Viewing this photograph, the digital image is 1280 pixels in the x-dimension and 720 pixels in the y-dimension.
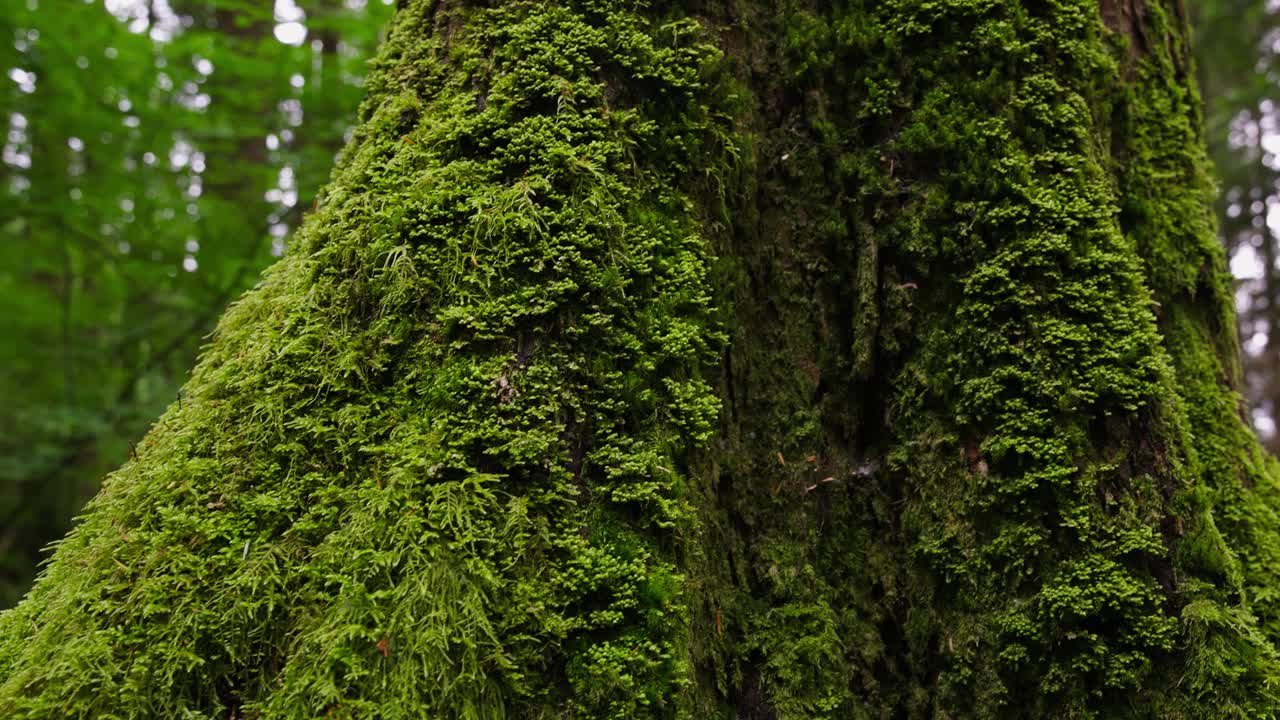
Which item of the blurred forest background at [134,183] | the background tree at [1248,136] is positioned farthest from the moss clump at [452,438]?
the background tree at [1248,136]

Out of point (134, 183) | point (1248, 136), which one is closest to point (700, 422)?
point (134, 183)

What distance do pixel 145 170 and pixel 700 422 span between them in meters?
8.92

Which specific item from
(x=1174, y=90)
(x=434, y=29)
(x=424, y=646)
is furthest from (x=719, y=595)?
(x=1174, y=90)

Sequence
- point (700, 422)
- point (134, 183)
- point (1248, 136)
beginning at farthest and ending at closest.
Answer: point (1248, 136), point (134, 183), point (700, 422)

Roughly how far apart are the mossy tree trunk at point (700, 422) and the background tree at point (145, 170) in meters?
5.57

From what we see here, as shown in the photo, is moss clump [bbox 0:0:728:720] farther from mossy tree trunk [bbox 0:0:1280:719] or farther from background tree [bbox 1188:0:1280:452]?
background tree [bbox 1188:0:1280:452]

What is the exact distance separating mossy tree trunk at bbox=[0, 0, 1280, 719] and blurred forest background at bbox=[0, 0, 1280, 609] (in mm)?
5400

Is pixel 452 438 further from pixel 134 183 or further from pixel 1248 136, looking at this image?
pixel 1248 136

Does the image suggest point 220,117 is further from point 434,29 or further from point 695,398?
point 695,398

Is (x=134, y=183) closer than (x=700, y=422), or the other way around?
(x=700, y=422)

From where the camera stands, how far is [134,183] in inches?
310

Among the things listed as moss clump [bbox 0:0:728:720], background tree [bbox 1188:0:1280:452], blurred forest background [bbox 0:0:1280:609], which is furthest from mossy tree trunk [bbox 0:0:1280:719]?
background tree [bbox 1188:0:1280:452]

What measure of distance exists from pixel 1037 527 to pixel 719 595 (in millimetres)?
1056

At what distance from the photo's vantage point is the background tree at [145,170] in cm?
716
